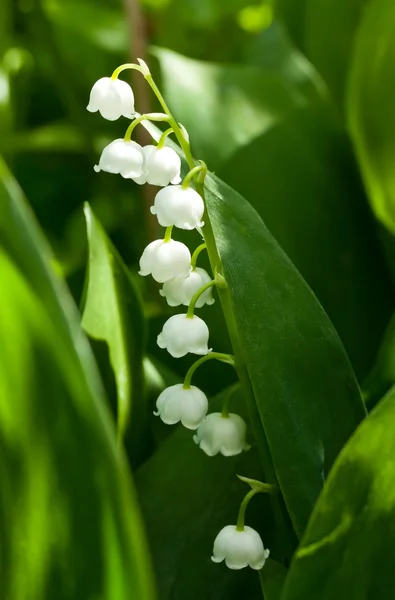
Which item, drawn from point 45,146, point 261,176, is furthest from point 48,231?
point 261,176

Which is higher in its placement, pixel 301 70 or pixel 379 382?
pixel 301 70

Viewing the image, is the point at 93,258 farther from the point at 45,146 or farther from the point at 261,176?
the point at 45,146

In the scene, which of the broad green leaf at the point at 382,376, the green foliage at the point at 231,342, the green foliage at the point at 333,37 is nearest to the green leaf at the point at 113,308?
the green foliage at the point at 231,342

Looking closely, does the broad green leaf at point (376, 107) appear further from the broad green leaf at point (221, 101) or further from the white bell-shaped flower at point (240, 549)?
the white bell-shaped flower at point (240, 549)

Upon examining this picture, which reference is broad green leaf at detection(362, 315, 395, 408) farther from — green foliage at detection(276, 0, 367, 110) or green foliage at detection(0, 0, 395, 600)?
green foliage at detection(276, 0, 367, 110)

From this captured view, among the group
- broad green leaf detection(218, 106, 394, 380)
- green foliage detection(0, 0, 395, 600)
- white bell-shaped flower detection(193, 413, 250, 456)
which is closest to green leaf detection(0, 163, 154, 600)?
green foliage detection(0, 0, 395, 600)
